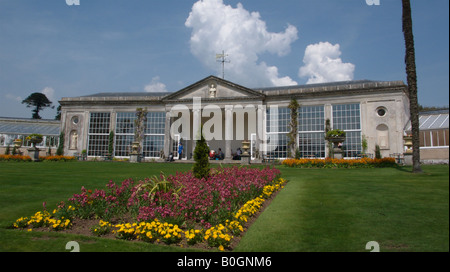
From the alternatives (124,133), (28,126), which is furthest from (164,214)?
(28,126)

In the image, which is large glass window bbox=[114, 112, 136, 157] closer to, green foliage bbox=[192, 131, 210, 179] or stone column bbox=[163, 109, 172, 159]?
stone column bbox=[163, 109, 172, 159]

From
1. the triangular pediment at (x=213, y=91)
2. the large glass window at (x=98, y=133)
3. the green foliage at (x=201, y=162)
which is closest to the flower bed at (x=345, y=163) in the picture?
the triangular pediment at (x=213, y=91)

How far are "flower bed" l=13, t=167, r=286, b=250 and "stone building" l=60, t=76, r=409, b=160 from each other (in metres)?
14.8

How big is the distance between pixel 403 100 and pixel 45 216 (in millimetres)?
28122

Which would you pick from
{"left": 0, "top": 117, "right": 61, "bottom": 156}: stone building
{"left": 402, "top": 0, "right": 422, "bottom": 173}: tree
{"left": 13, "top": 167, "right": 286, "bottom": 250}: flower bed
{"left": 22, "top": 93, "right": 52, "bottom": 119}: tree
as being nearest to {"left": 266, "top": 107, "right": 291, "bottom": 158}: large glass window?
{"left": 402, "top": 0, "right": 422, "bottom": 173}: tree

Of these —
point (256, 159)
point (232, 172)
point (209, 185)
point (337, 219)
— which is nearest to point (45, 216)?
point (209, 185)

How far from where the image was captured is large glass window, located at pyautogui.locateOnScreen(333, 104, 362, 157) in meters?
27.0

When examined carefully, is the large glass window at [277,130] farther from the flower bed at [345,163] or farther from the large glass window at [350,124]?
the flower bed at [345,163]

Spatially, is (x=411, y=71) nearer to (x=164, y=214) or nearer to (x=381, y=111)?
(x=164, y=214)

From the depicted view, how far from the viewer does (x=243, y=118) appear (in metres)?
32.9

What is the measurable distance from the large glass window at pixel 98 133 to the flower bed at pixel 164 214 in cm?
2893

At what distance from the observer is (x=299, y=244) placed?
4.59m

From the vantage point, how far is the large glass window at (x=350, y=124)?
27.0 metres

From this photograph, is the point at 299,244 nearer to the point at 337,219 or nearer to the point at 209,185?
the point at 337,219
